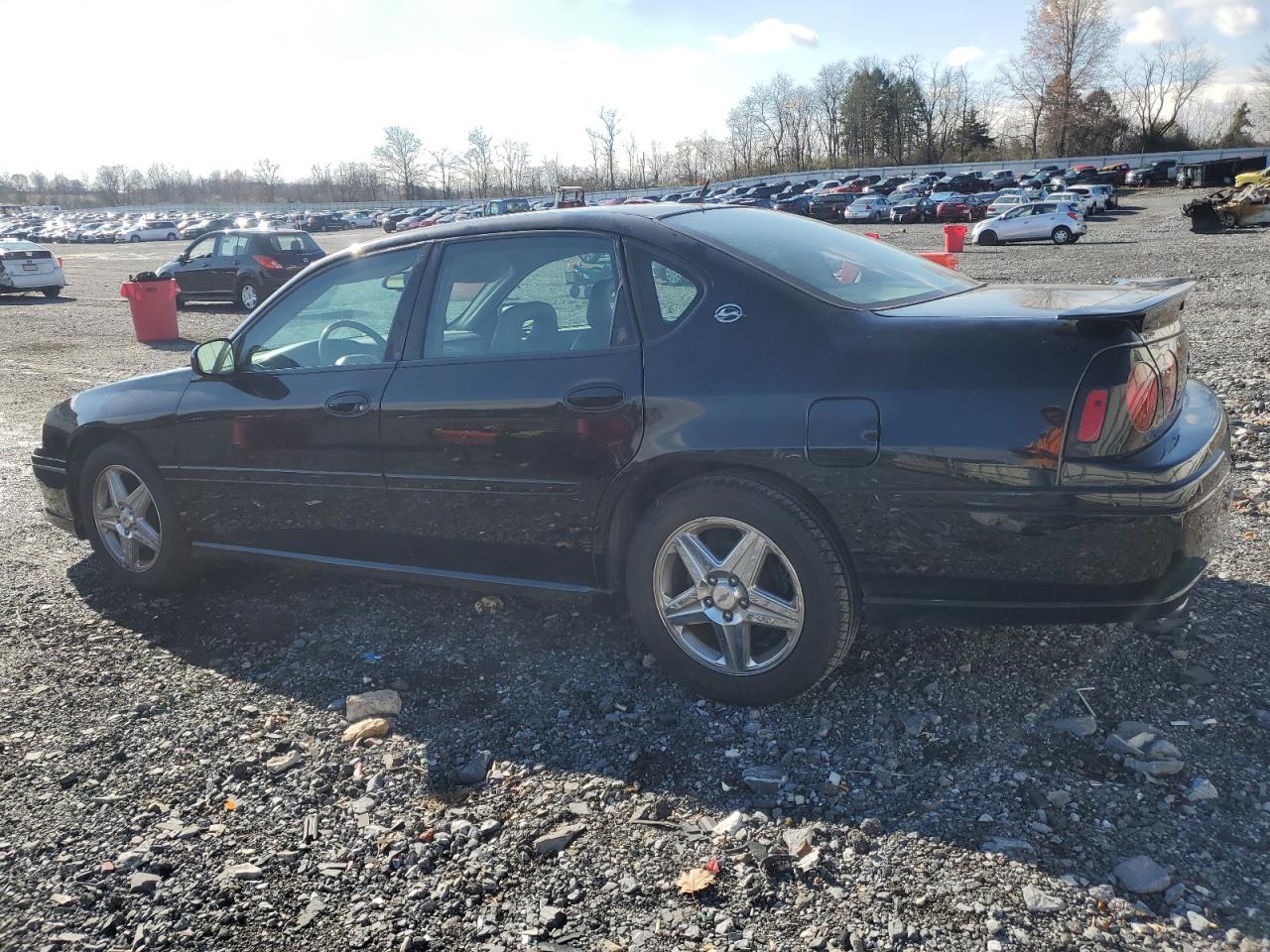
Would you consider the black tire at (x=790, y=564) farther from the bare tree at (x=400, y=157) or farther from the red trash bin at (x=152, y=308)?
the bare tree at (x=400, y=157)

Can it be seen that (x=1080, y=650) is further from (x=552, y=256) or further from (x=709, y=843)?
(x=552, y=256)

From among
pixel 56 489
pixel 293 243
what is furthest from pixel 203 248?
pixel 56 489

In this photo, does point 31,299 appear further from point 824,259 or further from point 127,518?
point 824,259

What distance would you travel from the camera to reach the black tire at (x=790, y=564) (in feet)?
9.93

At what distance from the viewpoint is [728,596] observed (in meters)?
3.21

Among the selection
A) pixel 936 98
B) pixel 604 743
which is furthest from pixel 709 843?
pixel 936 98

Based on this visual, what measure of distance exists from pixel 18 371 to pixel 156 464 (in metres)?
9.53

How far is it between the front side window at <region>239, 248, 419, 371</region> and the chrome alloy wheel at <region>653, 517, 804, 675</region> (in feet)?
5.01

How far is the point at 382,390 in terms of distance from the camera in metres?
3.85

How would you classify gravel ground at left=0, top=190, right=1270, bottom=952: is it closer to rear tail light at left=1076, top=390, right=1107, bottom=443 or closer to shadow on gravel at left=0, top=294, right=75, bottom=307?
rear tail light at left=1076, top=390, right=1107, bottom=443

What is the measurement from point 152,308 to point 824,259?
13.2 m

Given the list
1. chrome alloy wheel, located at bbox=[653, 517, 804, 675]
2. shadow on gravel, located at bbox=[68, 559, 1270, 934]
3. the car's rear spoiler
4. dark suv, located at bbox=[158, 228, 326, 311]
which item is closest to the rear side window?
chrome alloy wheel, located at bbox=[653, 517, 804, 675]

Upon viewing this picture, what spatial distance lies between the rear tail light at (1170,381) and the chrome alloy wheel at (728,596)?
1.25 m

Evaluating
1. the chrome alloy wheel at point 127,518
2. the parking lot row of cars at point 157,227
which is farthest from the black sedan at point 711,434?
the parking lot row of cars at point 157,227
